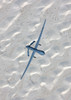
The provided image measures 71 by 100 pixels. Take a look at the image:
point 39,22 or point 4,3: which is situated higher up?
point 4,3

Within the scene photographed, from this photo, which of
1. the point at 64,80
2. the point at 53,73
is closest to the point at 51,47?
the point at 53,73

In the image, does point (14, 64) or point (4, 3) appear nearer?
point (14, 64)


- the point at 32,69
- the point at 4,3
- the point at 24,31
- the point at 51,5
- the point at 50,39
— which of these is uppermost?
the point at 4,3

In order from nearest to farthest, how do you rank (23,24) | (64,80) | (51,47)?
(64,80), (51,47), (23,24)

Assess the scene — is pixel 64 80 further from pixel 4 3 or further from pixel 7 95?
pixel 4 3

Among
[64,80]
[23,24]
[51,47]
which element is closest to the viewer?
[64,80]

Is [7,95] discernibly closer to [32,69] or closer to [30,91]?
[30,91]

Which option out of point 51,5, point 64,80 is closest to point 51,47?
point 64,80
